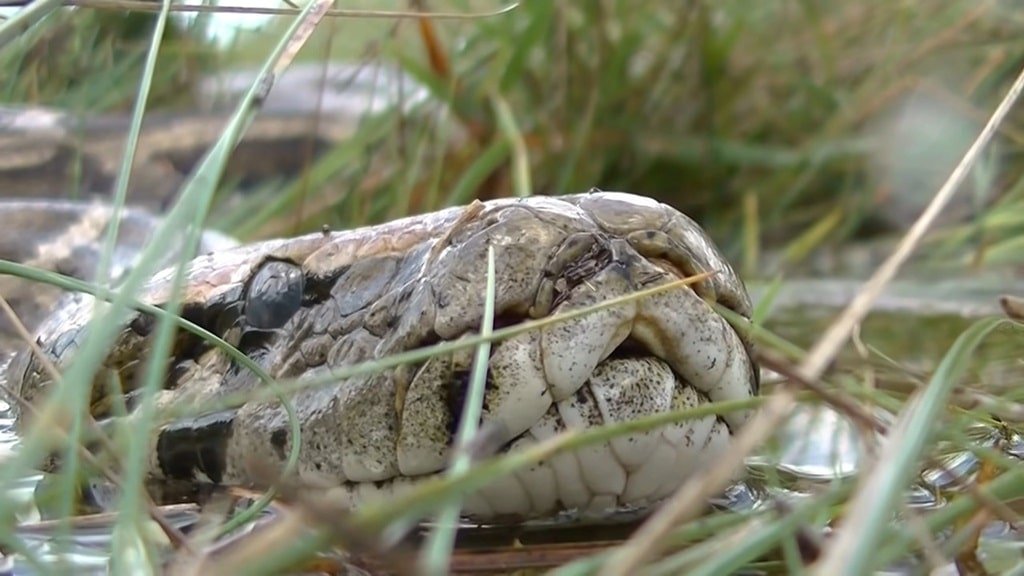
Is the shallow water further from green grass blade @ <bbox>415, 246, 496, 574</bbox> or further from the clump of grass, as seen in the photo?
the clump of grass

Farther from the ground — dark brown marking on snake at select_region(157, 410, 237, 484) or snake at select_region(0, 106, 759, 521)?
snake at select_region(0, 106, 759, 521)

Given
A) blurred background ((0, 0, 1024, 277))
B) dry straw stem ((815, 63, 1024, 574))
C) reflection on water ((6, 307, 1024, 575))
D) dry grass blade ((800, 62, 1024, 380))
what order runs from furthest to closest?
blurred background ((0, 0, 1024, 277)) → reflection on water ((6, 307, 1024, 575)) → dry grass blade ((800, 62, 1024, 380)) → dry straw stem ((815, 63, 1024, 574))

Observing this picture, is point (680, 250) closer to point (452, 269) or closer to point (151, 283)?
point (452, 269)

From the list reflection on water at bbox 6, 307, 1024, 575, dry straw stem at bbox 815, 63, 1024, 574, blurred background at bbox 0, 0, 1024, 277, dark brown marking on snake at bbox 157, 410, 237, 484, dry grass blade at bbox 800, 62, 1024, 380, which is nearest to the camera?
dry straw stem at bbox 815, 63, 1024, 574

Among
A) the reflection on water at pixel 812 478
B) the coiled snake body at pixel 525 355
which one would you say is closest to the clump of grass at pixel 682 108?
the reflection on water at pixel 812 478

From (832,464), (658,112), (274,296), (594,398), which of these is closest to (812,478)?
(832,464)

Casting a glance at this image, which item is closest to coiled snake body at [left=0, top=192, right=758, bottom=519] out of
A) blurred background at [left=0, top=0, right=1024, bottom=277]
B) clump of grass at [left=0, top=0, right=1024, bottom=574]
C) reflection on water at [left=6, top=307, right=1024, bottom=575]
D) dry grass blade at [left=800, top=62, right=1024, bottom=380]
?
reflection on water at [left=6, top=307, right=1024, bottom=575]

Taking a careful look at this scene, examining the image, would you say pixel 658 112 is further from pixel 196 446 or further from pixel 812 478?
pixel 196 446

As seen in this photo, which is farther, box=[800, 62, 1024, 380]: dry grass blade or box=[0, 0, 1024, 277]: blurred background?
box=[0, 0, 1024, 277]: blurred background
